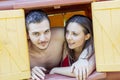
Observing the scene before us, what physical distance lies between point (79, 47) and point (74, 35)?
0.09 meters

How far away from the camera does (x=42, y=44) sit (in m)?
1.24

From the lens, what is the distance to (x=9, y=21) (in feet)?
3.84

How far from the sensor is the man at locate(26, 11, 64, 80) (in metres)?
1.22

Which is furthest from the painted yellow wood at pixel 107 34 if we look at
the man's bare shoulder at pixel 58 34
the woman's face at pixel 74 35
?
the man's bare shoulder at pixel 58 34

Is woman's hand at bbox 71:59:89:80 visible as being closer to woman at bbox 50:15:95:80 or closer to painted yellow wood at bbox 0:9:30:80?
woman at bbox 50:15:95:80

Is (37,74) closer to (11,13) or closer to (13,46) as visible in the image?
(13,46)

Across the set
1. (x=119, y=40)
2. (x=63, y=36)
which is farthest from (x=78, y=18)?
(x=119, y=40)

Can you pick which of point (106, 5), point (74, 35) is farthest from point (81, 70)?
point (106, 5)

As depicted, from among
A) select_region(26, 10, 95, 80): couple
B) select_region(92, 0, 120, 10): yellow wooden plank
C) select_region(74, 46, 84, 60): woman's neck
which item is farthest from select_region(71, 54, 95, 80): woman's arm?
select_region(92, 0, 120, 10): yellow wooden plank

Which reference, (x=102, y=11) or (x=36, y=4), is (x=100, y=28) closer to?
(x=102, y=11)

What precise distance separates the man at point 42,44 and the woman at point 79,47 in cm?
5

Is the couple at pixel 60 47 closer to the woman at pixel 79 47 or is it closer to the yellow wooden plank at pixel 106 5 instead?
the woman at pixel 79 47

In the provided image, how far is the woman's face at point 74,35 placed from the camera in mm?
1267

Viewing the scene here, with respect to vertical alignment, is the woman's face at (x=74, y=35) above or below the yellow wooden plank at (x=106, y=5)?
below
